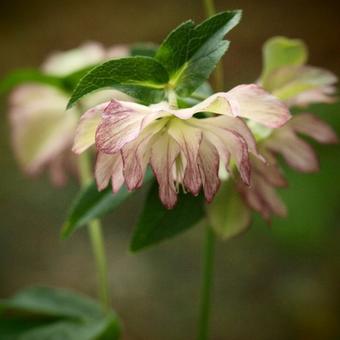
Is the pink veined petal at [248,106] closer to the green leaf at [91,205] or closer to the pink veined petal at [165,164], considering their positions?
the pink veined petal at [165,164]

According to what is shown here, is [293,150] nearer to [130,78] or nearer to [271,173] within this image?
[271,173]

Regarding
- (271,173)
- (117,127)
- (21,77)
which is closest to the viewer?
(117,127)

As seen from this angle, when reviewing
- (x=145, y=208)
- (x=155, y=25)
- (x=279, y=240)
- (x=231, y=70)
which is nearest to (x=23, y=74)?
(x=145, y=208)

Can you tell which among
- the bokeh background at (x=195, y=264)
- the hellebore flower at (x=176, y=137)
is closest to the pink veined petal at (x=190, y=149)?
the hellebore flower at (x=176, y=137)

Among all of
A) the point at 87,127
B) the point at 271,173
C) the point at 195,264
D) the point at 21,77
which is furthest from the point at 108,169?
the point at 195,264

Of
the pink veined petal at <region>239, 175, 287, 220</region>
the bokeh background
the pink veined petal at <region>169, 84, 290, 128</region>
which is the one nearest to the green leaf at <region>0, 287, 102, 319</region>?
the pink veined petal at <region>239, 175, 287, 220</region>

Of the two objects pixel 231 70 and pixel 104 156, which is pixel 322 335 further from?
pixel 104 156
